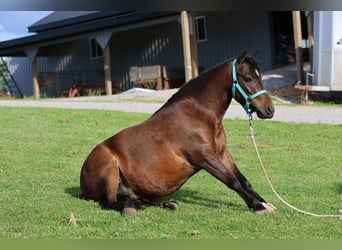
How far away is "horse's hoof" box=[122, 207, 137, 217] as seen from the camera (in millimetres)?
5695

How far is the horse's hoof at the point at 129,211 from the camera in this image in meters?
5.70

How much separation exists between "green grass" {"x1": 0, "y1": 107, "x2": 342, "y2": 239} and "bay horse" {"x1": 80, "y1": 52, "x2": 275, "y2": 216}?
0.82 feet

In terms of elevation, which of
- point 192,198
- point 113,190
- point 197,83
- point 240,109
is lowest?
point 240,109

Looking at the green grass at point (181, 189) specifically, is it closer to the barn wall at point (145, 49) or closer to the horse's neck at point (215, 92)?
the horse's neck at point (215, 92)

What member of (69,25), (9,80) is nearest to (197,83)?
(69,25)

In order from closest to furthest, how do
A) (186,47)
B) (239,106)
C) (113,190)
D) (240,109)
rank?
1. (113,190)
2. (240,109)
3. (239,106)
4. (186,47)

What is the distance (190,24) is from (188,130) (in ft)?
53.5

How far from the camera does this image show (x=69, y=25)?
99.9 ft

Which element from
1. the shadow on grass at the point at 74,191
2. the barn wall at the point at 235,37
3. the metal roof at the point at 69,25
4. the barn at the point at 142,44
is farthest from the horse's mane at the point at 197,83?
the barn wall at the point at 235,37

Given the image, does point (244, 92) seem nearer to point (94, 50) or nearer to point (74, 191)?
point (74, 191)

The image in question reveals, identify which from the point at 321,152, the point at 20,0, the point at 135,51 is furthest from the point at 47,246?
the point at 135,51

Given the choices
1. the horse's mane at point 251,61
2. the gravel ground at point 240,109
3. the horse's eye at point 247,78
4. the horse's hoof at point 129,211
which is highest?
the horse's mane at point 251,61

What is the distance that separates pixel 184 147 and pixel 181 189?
1.64 metres

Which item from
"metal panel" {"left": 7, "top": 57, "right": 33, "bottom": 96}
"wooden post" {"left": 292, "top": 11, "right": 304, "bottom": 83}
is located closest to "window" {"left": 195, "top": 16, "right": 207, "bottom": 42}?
"wooden post" {"left": 292, "top": 11, "right": 304, "bottom": 83}
